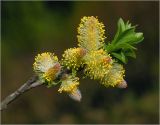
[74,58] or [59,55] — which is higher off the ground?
[59,55]

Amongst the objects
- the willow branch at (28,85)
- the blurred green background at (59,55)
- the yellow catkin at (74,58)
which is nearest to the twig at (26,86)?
the willow branch at (28,85)

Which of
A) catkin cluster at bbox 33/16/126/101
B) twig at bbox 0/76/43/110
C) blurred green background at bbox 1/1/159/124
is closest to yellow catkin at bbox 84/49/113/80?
catkin cluster at bbox 33/16/126/101

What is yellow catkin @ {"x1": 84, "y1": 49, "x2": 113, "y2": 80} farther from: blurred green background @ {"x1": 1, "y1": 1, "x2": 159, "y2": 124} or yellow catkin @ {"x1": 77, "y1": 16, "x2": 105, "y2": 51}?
blurred green background @ {"x1": 1, "y1": 1, "x2": 159, "y2": 124}

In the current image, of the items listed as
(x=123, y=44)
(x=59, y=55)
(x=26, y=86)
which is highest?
(x=59, y=55)

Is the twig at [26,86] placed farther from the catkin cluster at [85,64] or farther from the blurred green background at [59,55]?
the blurred green background at [59,55]

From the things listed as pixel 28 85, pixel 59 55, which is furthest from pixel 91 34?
pixel 59 55

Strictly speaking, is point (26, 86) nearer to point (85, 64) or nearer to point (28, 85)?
point (28, 85)

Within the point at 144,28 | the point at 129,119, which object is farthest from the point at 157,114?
the point at 144,28
